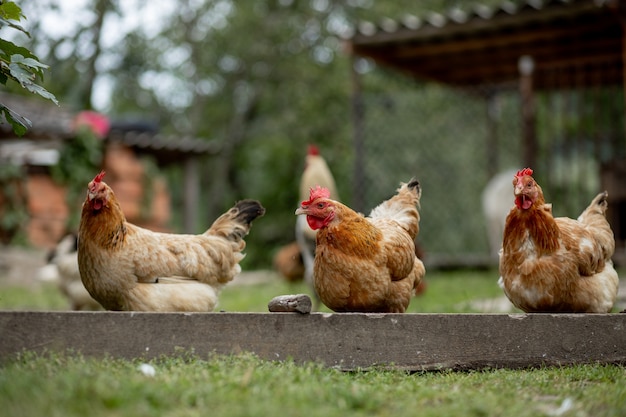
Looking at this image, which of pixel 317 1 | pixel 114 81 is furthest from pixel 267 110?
pixel 114 81

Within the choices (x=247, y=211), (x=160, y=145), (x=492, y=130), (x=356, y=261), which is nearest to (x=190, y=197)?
(x=160, y=145)

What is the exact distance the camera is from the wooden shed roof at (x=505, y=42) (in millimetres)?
9289

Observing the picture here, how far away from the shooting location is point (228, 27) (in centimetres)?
1942

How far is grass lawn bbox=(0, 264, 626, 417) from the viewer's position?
9.13 ft

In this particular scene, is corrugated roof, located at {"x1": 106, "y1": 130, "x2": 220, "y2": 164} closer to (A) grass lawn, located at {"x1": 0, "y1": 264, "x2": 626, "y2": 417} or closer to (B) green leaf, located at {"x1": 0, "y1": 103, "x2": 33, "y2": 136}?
(B) green leaf, located at {"x1": 0, "y1": 103, "x2": 33, "y2": 136}

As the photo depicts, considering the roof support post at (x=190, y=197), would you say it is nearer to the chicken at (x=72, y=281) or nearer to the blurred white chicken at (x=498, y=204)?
the blurred white chicken at (x=498, y=204)

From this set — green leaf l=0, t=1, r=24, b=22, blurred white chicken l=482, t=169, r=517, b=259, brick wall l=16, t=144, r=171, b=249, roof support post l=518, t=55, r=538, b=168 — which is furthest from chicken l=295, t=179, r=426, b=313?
brick wall l=16, t=144, r=171, b=249

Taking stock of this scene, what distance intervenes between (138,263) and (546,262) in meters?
2.44

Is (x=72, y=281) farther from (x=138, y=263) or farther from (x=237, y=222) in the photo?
(x=138, y=263)

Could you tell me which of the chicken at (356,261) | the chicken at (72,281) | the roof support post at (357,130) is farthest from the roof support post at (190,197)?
the chicken at (356,261)

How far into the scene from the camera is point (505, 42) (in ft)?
34.9

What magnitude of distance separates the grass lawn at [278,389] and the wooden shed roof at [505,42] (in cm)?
597

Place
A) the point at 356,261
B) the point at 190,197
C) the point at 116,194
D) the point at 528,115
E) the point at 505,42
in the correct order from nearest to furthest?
the point at 356,261, the point at 528,115, the point at 505,42, the point at 116,194, the point at 190,197

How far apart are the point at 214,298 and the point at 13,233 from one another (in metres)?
9.63
